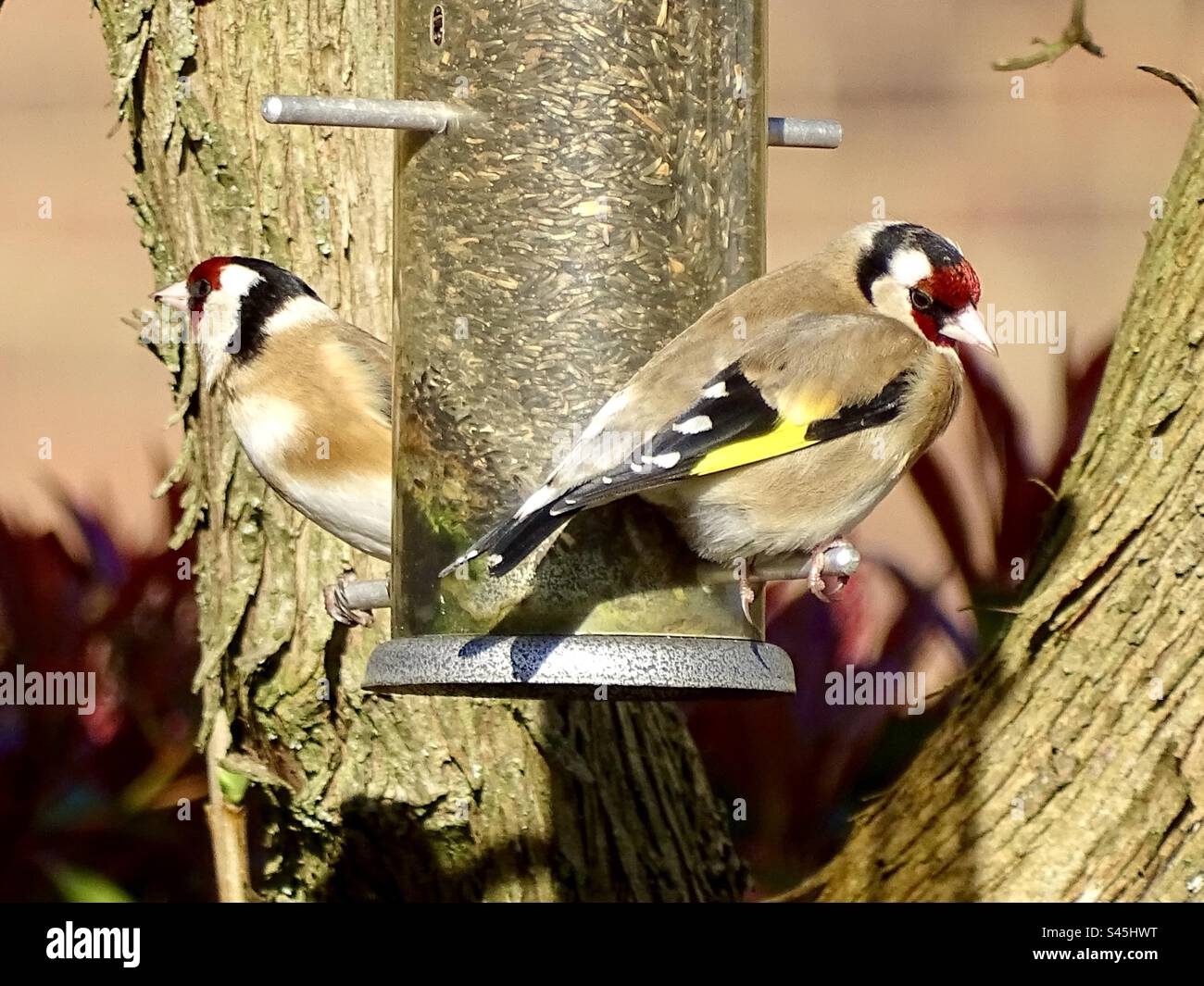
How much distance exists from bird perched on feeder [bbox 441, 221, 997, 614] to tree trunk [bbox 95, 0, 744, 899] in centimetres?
100

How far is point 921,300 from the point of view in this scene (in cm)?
355

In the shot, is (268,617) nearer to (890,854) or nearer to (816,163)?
(890,854)

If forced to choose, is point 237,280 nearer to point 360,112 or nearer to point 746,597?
point 360,112

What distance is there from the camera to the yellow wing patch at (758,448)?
3127 millimetres

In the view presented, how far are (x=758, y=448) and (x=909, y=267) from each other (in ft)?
1.82

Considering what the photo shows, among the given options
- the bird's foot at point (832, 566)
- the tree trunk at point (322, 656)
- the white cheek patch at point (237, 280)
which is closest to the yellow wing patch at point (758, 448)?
the bird's foot at point (832, 566)

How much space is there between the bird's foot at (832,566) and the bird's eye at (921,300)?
1.47 ft

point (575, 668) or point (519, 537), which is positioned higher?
point (519, 537)

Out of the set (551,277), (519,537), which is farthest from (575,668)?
(551,277)

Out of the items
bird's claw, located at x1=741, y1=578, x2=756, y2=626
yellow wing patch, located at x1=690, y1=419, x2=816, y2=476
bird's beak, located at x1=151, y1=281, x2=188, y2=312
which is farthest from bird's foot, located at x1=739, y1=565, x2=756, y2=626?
bird's beak, located at x1=151, y1=281, x2=188, y2=312

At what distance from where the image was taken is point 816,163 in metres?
5.94

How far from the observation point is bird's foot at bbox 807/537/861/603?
3188mm
